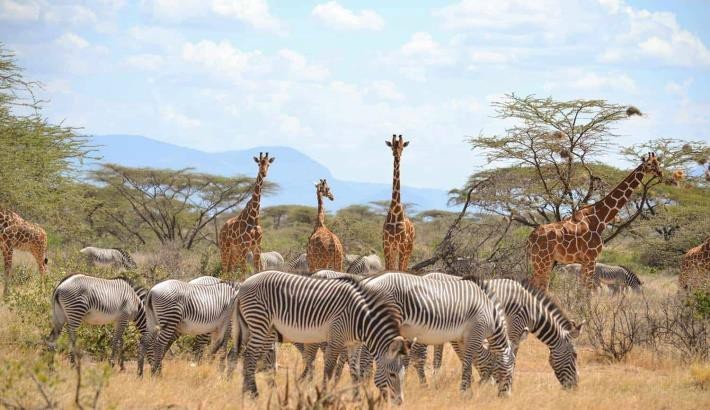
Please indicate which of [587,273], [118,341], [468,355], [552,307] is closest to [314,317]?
[468,355]

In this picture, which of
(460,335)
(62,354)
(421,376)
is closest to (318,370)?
(421,376)

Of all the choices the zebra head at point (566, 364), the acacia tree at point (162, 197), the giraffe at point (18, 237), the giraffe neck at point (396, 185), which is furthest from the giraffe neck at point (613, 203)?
the acacia tree at point (162, 197)

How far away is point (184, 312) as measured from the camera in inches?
398

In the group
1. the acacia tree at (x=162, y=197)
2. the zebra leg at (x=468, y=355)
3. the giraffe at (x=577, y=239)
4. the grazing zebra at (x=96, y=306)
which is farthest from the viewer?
the acacia tree at (x=162, y=197)

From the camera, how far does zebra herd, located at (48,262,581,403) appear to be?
340 inches

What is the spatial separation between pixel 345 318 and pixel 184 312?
7.34ft

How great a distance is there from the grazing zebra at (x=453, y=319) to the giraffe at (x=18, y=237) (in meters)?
9.49

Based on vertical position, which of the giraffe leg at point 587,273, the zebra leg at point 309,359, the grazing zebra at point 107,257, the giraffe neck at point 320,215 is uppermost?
the giraffe neck at point 320,215

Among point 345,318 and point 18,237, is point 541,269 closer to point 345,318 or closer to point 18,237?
point 345,318

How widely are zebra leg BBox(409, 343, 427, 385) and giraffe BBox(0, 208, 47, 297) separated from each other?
29.3ft

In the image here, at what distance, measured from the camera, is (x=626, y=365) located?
1190 centimetres

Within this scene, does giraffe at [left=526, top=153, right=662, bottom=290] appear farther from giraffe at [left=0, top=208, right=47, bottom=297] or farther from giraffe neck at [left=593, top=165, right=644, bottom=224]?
giraffe at [left=0, top=208, right=47, bottom=297]

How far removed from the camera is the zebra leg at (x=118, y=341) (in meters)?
10.3

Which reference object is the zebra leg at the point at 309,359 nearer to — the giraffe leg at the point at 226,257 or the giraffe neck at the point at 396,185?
the giraffe neck at the point at 396,185
